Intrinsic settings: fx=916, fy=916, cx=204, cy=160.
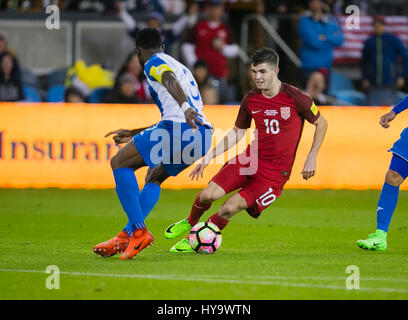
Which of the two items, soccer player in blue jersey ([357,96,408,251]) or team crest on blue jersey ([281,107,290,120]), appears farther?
soccer player in blue jersey ([357,96,408,251])

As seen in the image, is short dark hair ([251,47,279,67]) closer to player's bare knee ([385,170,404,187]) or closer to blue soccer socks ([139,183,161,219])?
blue soccer socks ([139,183,161,219])

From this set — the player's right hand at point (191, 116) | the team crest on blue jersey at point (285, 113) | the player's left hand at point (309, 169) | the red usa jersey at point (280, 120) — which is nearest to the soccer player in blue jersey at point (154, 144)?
the player's right hand at point (191, 116)

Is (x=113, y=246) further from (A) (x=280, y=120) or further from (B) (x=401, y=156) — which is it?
(B) (x=401, y=156)

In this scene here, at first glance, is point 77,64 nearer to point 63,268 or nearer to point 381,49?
point 381,49

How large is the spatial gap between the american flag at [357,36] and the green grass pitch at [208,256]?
22.2ft

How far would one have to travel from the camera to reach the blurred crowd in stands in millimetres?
16094

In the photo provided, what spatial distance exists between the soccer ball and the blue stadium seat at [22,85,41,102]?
28.2ft

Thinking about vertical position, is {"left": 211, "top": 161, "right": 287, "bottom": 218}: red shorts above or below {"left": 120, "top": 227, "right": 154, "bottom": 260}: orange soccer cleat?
above

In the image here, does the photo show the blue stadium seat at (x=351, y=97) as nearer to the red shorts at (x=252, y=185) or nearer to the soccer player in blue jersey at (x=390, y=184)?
the soccer player in blue jersey at (x=390, y=184)

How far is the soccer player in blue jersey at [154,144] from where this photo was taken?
8.08 meters

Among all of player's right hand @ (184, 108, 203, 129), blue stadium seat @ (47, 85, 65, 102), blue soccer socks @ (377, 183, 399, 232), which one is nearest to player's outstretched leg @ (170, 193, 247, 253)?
player's right hand @ (184, 108, 203, 129)
